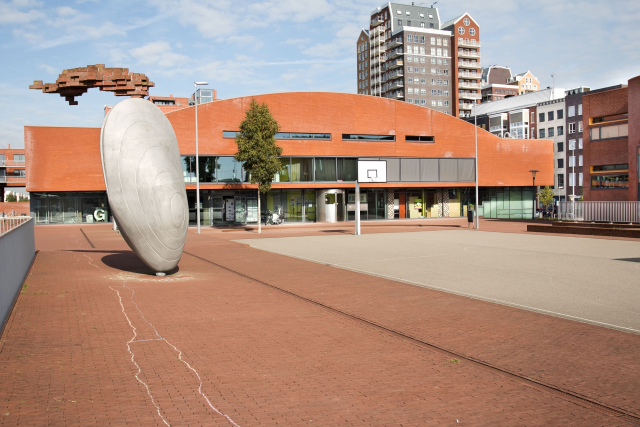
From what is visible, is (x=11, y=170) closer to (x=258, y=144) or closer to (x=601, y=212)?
(x=258, y=144)

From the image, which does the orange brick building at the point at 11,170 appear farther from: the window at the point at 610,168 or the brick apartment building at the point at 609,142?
the window at the point at 610,168

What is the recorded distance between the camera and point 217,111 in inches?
1762

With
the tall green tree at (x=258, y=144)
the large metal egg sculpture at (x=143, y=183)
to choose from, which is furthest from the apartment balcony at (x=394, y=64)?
the large metal egg sculpture at (x=143, y=183)

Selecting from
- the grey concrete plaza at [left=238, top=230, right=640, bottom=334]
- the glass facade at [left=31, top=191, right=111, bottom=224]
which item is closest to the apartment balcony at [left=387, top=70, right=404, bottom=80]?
the glass facade at [left=31, top=191, right=111, bottom=224]

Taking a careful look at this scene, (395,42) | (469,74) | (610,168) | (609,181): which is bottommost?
→ (609,181)

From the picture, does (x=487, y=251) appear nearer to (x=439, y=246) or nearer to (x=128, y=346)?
(x=439, y=246)

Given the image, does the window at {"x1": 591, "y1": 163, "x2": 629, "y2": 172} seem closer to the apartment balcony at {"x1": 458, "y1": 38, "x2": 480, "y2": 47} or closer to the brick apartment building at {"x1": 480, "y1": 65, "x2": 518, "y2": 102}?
the apartment balcony at {"x1": 458, "y1": 38, "x2": 480, "y2": 47}

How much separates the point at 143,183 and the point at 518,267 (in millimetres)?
11147

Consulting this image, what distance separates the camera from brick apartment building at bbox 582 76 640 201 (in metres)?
36.3

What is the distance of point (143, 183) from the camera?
13609mm

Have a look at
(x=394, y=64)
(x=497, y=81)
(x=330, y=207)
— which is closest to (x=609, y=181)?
(x=330, y=207)

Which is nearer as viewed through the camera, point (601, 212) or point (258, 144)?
point (601, 212)

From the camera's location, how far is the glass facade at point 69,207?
45.8 m

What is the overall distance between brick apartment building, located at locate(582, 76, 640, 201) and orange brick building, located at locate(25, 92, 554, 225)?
1435cm
